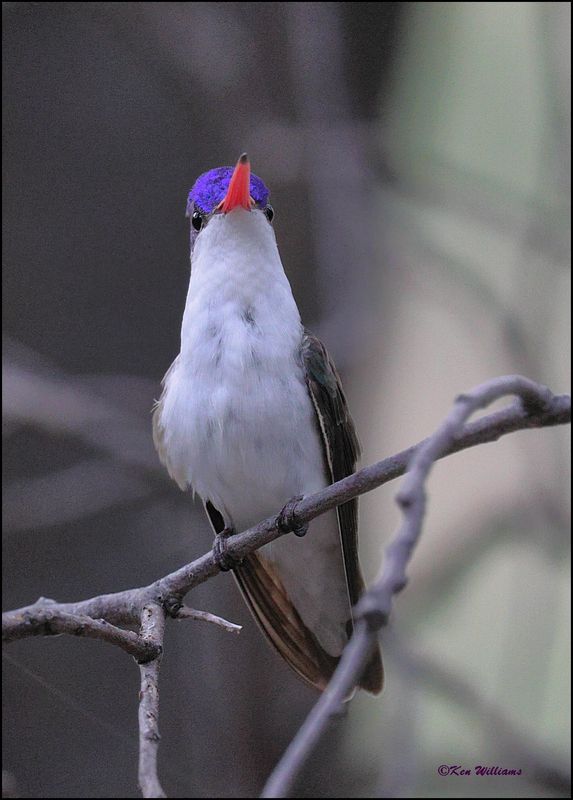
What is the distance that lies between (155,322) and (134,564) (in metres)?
1.04

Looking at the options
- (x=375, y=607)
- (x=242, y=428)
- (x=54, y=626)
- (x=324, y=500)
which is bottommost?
(x=375, y=607)

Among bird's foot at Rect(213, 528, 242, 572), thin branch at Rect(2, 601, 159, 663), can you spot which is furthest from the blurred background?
thin branch at Rect(2, 601, 159, 663)

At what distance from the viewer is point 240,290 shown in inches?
104

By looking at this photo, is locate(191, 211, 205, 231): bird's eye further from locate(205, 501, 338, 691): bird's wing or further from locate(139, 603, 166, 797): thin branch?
locate(139, 603, 166, 797): thin branch

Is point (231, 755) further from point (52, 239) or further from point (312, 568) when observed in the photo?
point (52, 239)

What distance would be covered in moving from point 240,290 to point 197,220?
1.48 ft

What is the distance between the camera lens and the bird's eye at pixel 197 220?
2.95 m

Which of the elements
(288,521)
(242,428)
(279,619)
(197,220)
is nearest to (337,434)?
(242,428)

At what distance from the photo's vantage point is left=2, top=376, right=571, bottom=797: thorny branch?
1.01 meters

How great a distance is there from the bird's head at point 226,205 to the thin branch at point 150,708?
116cm

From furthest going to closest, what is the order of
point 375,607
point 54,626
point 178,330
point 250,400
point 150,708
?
point 178,330, point 250,400, point 54,626, point 150,708, point 375,607

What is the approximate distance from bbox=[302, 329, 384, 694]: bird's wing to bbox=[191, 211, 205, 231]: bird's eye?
0.52 meters

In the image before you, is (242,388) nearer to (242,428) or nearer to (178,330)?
(242,428)

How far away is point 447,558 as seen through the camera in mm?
4105
